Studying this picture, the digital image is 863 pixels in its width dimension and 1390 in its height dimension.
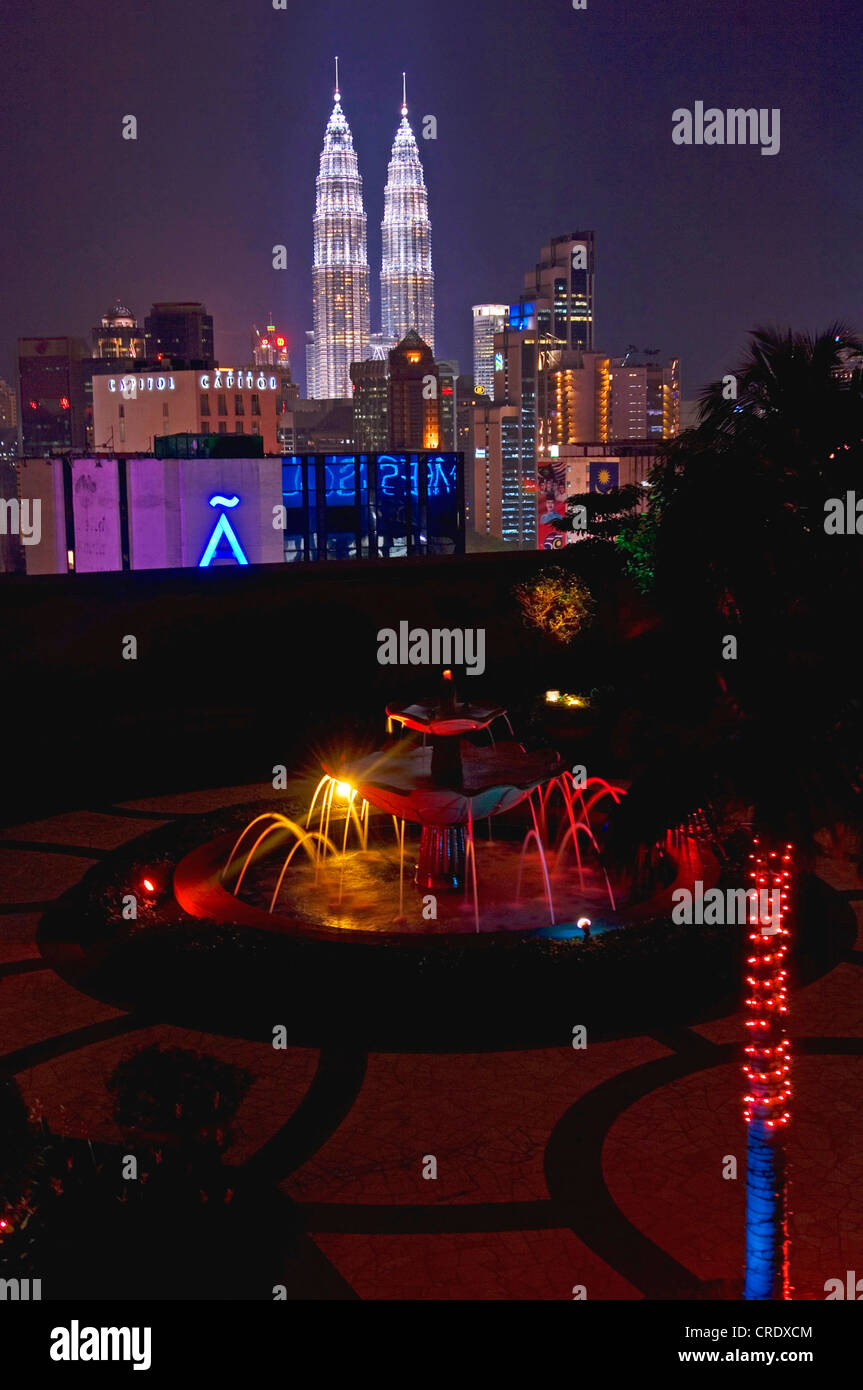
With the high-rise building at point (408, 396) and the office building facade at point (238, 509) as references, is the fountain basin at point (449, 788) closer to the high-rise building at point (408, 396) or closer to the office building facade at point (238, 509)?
the office building facade at point (238, 509)

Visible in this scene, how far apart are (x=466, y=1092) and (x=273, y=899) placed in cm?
465

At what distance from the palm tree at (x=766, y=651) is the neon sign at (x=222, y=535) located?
39.3 m

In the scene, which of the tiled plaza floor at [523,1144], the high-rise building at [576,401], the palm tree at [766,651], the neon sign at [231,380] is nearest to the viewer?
the palm tree at [766,651]

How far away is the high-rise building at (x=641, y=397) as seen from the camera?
16188 cm

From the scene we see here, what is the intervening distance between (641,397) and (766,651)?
548ft

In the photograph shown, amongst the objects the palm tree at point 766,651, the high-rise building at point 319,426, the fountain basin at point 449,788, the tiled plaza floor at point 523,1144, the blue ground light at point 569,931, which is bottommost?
the tiled plaza floor at point 523,1144

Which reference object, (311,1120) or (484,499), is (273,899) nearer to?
(311,1120)

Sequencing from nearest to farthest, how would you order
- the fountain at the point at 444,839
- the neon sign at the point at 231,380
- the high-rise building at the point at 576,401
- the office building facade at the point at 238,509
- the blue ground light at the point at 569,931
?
the blue ground light at the point at 569,931 → the fountain at the point at 444,839 → the office building facade at the point at 238,509 → the neon sign at the point at 231,380 → the high-rise building at the point at 576,401

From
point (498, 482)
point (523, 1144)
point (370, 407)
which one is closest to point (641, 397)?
point (498, 482)

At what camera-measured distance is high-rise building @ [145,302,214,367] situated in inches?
6722

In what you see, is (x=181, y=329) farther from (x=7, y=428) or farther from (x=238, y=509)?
(x=238, y=509)

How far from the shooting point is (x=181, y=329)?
560ft

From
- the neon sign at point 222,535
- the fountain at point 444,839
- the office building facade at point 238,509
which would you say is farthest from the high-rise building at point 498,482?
the fountain at point 444,839
